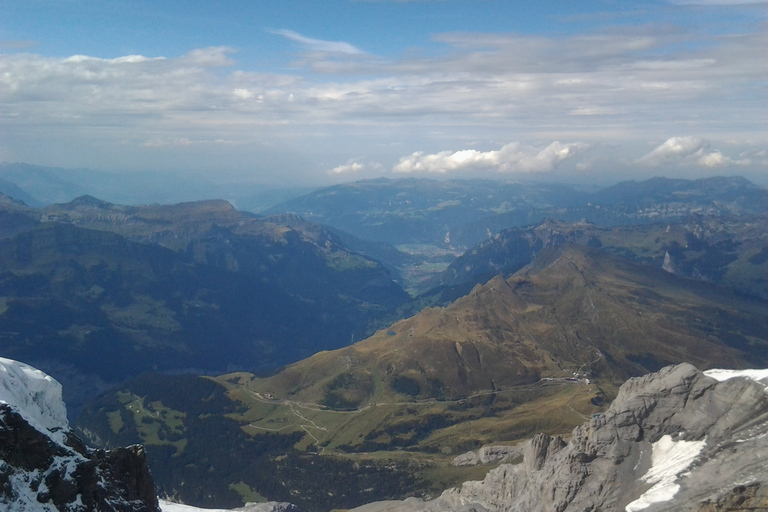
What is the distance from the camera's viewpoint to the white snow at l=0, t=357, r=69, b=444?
87500mm

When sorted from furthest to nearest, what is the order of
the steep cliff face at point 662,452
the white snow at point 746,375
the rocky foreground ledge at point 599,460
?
the white snow at point 746,375 < the steep cliff face at point 662,452 < the rocky foreground ledge at point 599,460

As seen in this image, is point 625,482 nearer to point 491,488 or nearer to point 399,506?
point 491,488

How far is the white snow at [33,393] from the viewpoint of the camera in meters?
87.5

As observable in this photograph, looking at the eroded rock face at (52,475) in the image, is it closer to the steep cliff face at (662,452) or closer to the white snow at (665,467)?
the steep cliff face at (662,452)

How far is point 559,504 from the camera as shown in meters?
115

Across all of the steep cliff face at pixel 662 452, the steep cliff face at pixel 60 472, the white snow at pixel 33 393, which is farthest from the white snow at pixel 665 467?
the white snow at pixel 33 393

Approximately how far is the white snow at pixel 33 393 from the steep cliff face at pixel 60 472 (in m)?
2.12

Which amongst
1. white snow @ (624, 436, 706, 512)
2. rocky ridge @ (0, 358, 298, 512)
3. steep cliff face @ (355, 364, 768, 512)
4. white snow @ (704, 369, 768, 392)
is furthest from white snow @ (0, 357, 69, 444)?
white snow @ (704, 369, 768, 392)

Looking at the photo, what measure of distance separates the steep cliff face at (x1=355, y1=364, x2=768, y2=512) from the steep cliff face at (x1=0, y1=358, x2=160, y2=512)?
79.2 m

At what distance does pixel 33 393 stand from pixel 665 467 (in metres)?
111

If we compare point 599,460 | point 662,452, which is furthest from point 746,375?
point 599,460

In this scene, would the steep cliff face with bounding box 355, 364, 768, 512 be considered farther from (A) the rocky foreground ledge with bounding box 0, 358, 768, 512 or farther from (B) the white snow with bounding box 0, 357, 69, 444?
(B) the white snow with bounding box 0, 357, 69, 444

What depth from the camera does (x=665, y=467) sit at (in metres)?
106

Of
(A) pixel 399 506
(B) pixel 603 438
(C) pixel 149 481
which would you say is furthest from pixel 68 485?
(A) pixel 399 506
